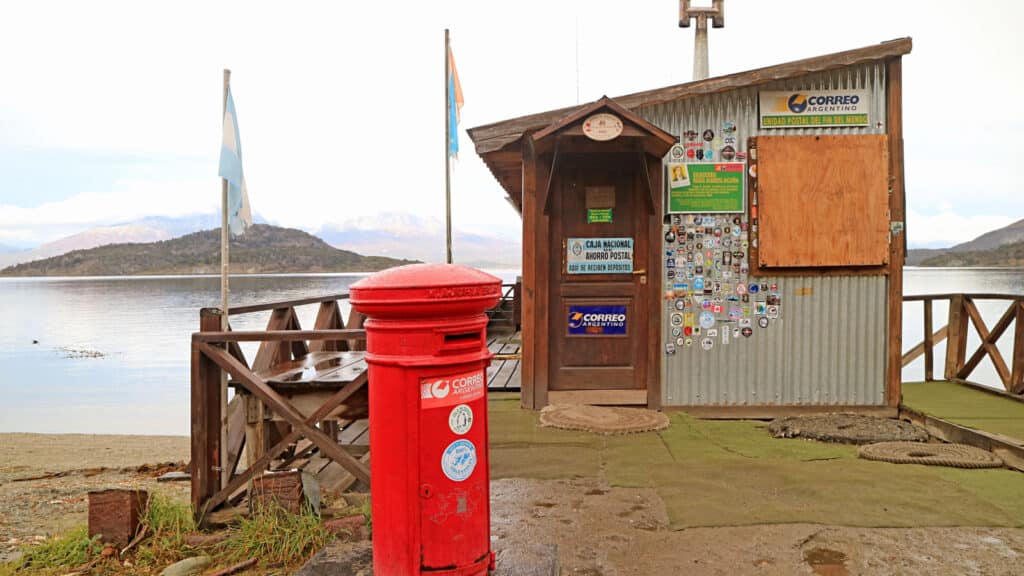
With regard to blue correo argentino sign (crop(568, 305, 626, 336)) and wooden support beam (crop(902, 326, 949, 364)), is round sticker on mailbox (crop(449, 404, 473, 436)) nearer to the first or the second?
blue correo argentino sign (crop(568, 305, 626, 336))

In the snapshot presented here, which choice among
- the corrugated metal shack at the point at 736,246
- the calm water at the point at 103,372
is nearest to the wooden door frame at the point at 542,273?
the corrugated metal shack at the point at 736,246

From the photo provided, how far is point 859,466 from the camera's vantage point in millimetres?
5262

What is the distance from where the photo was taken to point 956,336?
884 centimetres

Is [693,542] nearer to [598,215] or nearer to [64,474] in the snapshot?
[598,215]

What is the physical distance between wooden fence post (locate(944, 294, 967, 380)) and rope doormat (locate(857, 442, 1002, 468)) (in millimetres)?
3440

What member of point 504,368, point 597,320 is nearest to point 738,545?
point 597,320

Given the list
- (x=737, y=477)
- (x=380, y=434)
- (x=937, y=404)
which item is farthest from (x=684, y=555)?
(x=937, y=404)

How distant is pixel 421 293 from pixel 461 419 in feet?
1.61

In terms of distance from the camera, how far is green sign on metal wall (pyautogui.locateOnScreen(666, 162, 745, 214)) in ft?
22.8

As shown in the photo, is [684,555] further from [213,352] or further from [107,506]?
[107,506]

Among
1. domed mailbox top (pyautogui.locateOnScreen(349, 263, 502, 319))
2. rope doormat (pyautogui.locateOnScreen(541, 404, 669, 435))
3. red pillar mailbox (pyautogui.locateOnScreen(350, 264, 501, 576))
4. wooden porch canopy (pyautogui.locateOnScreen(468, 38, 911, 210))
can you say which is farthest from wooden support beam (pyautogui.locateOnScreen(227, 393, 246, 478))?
wooden porch canopy (pyautogui.locateOnScreen(468, 38, 911, 210))

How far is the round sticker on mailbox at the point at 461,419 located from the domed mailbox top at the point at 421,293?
35cm

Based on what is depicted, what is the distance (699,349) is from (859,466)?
2054 mm

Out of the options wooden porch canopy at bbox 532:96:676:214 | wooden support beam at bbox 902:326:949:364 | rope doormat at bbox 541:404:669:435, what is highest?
wooden porch canopy at bbox 532:96:676:214
